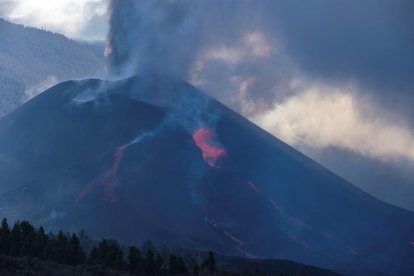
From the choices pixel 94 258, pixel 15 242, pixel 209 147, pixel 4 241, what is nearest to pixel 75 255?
pixel 94 258

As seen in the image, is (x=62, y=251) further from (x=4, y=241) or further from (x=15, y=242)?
(x=4, y=241)

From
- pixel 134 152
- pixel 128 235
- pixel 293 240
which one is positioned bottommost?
pixel 128 235

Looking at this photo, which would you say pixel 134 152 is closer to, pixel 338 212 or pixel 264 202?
pixel 264 202

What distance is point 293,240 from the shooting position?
170m

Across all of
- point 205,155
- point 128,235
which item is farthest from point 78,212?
point 205,155

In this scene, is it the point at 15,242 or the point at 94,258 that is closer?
the point at 15,242

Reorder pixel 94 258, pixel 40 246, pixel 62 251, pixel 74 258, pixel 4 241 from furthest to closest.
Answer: pixel 94 258 → pixel 40 246 → pixel 4 241 → pixel 62 251 → pixel 74 258

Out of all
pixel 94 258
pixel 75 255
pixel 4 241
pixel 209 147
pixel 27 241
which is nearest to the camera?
pixel 75 255

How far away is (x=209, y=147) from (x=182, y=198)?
25.5m

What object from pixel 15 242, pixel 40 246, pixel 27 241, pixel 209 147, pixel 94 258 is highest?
pixel 209 147

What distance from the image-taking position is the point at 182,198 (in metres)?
173

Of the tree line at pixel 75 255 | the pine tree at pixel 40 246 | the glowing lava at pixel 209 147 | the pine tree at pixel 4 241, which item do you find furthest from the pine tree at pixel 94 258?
the glowing lava at pixel 209 147

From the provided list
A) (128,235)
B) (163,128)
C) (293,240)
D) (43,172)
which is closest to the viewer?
(128,235)

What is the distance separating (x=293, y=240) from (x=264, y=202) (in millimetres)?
12652
